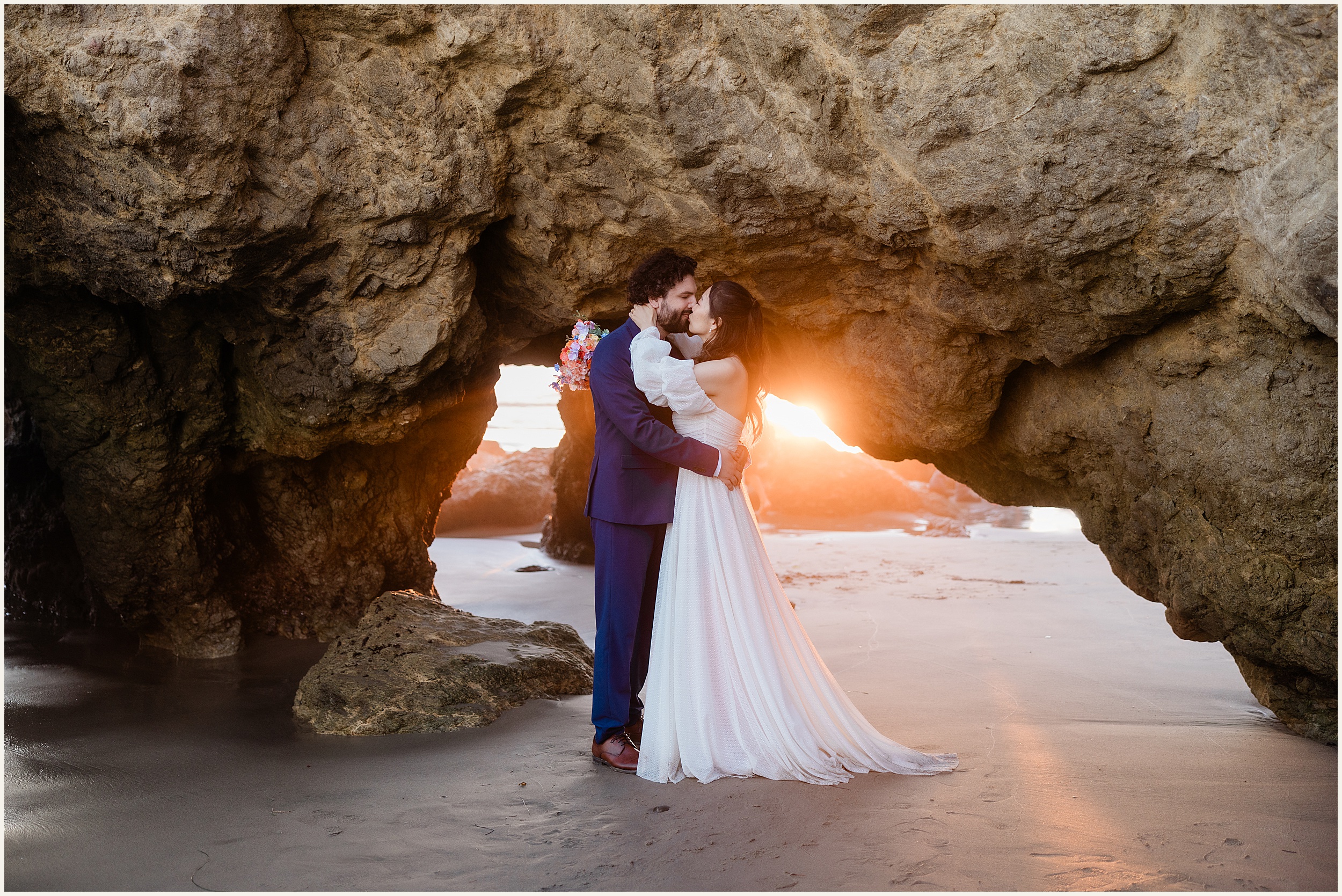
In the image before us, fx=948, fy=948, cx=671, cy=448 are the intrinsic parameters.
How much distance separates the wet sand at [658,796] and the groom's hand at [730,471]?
1.37 meters

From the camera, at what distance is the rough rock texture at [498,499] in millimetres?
15578

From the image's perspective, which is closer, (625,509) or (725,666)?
(725,666)

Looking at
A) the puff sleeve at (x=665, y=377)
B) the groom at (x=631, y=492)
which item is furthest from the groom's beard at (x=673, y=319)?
the puff sleeve at (x=665, y=377)

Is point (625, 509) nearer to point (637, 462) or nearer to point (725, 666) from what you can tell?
point (637, 462)

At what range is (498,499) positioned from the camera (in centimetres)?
1591

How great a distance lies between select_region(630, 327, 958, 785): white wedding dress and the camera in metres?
4.06

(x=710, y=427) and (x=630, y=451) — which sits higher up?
(x=710, y=427)

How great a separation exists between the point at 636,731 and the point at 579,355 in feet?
6.51

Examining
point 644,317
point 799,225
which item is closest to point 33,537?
point 644,317

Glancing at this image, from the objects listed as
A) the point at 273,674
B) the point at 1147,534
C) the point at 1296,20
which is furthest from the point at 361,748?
the point at 1296,20

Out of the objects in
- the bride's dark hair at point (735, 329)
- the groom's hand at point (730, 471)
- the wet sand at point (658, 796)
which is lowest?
the wet sand at point (658, 796)

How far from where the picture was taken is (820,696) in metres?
4.27

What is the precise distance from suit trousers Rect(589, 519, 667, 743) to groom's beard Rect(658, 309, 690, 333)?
39.0 inches

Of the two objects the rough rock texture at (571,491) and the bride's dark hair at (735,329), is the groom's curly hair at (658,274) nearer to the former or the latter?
the bride's dark hair at (735,329)
